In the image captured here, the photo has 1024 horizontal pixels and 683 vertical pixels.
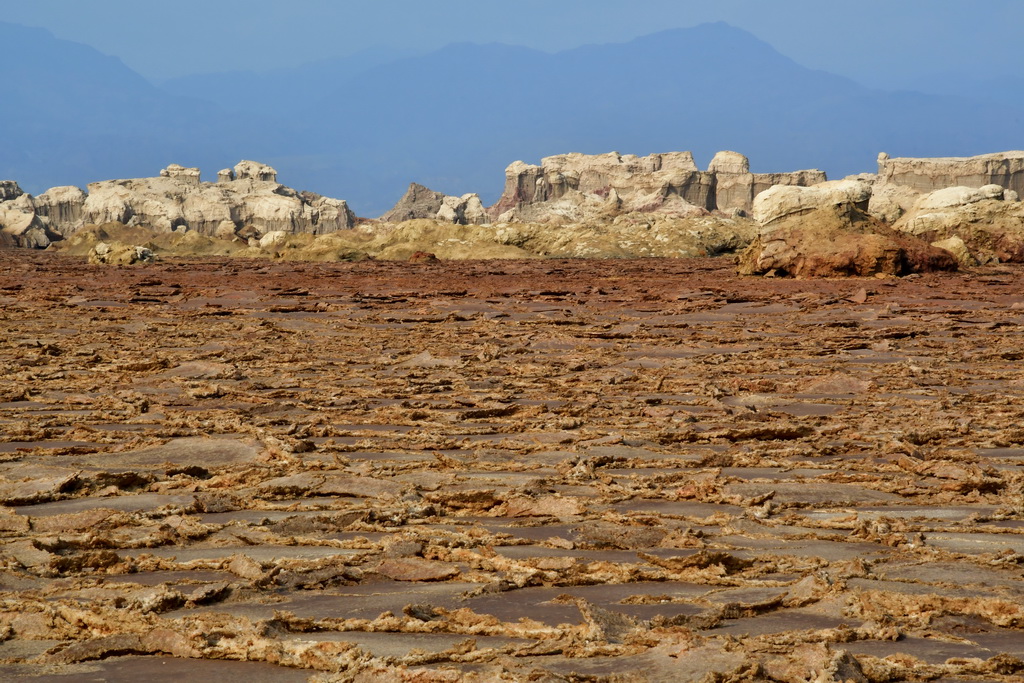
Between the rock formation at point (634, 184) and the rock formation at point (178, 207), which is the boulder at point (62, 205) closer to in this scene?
the rock formation at point (178, 207)

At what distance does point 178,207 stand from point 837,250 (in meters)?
41.4

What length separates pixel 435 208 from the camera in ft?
196

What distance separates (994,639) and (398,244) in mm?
27594

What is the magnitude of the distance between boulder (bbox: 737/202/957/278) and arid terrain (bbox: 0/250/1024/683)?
7323mm

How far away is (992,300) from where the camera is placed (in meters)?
12.6

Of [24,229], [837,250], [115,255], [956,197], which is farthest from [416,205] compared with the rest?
[837,250]

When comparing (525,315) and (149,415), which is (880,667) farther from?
(525,315)

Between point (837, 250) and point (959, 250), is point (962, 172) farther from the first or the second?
point (837, 250)

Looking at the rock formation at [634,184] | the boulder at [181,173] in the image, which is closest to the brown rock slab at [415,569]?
the rock formation at [634,184]

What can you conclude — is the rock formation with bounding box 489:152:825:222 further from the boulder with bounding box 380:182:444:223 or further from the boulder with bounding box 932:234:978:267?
the boulder with bounding box 932:234:978:267

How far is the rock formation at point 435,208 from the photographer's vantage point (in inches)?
2072

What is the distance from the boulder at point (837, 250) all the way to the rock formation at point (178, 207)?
34.1 m

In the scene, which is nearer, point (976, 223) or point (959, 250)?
point (959, 250)

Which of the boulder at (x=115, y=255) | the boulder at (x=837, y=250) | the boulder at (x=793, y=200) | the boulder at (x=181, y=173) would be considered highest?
the boulder at (x=181, y=173)
